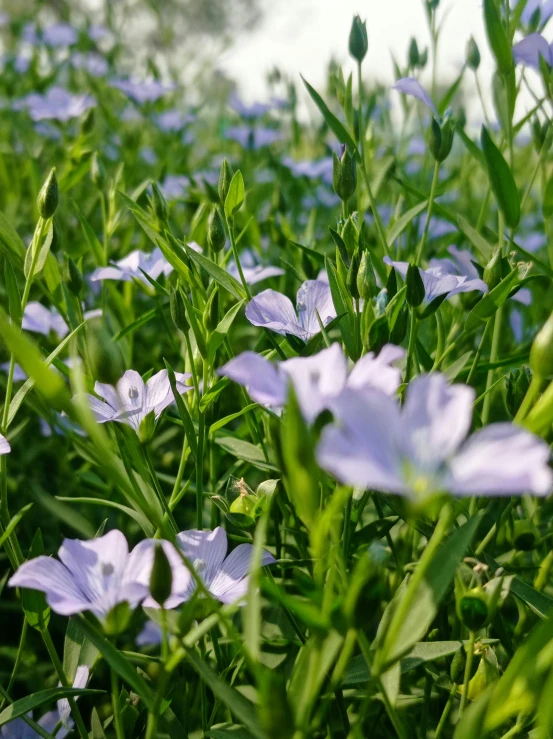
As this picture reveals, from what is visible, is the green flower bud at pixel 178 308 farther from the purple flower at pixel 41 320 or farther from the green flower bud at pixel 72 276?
the purple flower at pixel 41 320

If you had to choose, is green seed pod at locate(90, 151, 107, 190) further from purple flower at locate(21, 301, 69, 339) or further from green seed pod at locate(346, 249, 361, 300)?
green seed pod at locate(346, 249, 361, 300)

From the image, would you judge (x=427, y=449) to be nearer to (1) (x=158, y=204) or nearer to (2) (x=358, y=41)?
(1) (x=158, y=204)

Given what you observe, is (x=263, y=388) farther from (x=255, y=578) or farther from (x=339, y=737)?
(x=339, y=737)

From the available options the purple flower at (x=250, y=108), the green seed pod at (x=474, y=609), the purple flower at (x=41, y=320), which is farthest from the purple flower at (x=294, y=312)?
the purple flower at (x=250, y=108)

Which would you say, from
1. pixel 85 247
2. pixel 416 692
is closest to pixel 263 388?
pixel 416 692

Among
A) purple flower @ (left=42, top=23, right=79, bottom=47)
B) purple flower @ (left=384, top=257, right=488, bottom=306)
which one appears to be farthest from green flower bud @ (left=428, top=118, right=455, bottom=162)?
purple flower @ (left=42, top=23, right=79, bottom=47)

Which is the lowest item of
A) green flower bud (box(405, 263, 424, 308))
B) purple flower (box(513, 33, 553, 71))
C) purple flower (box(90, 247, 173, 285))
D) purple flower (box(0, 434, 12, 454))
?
purple flower (box(0, 434, 12, 454))
